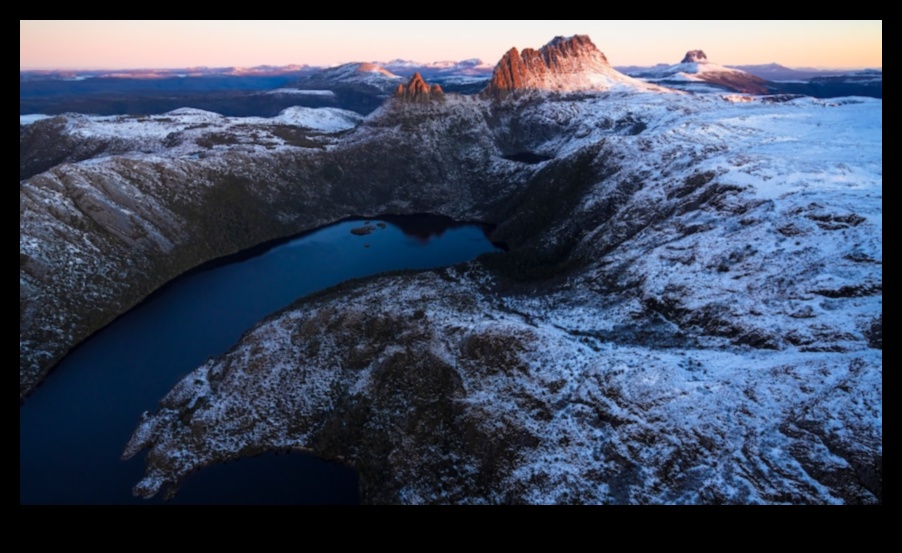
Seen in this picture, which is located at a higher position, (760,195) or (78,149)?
(78,149)

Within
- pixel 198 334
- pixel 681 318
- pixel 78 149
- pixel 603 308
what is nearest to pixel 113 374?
pixel 198 334

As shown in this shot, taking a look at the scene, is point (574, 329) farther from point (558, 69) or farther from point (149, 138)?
point (558, 69)

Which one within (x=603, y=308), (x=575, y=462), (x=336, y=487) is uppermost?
(x=603, y=308)

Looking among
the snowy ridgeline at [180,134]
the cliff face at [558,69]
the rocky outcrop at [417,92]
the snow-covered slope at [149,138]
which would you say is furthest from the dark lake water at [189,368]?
the cliff face at [558,69]

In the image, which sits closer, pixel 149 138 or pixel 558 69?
pixel 149 138

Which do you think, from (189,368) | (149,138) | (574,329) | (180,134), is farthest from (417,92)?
Answer: (574,329)

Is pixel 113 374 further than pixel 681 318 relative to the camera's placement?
Yes

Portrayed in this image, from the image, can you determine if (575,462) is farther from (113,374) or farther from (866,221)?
(113,374)
